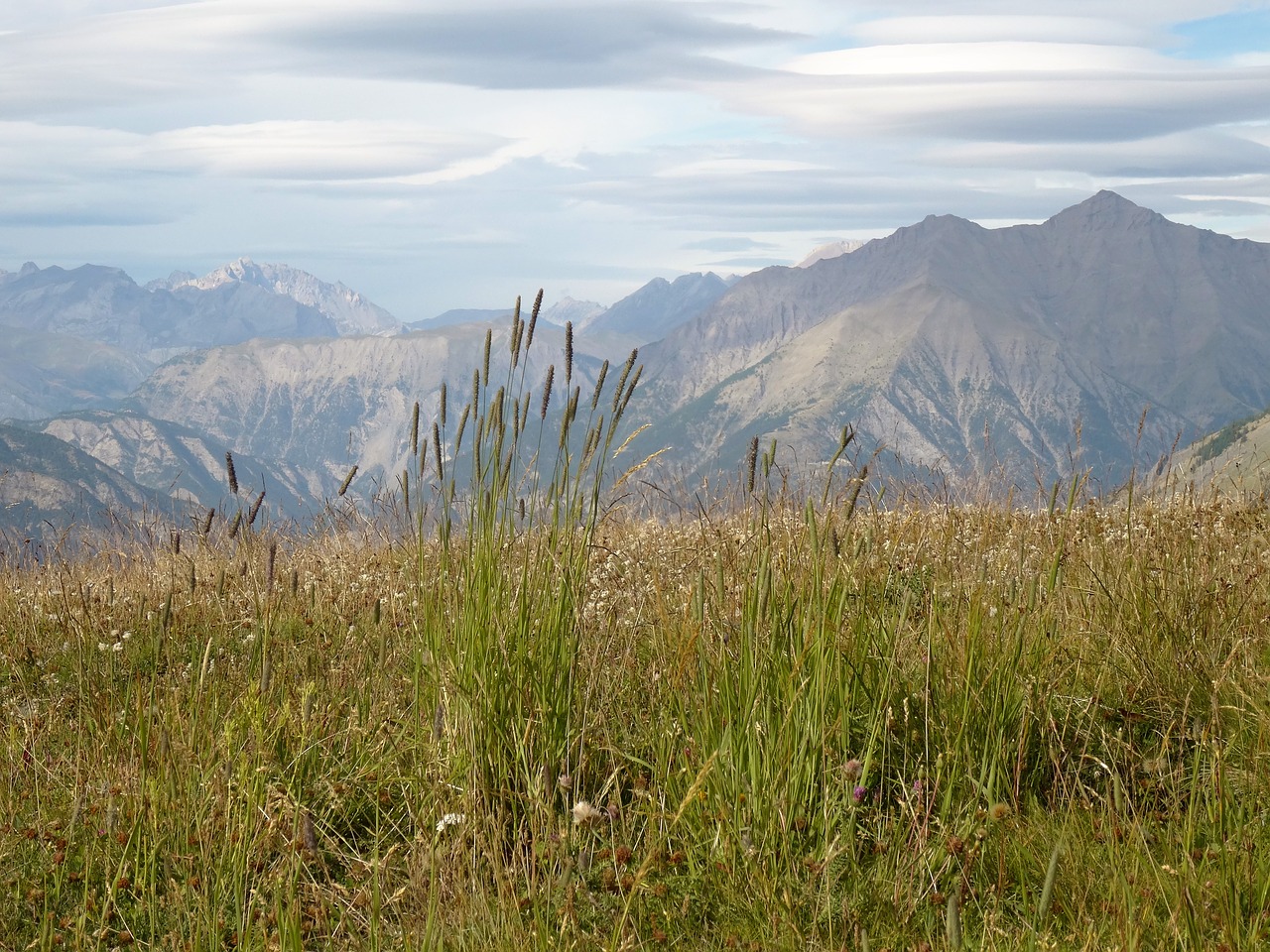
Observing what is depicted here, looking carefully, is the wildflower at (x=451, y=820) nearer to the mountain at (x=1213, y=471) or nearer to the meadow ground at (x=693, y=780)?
the meadow ground at (x=693, y=780)

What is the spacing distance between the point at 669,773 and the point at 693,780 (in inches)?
3.9

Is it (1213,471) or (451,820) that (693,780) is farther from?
(1213,471)

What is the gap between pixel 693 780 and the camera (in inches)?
162

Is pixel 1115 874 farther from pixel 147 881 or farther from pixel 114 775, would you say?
pixel 114 775

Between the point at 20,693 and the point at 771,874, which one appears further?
the point at 20,693

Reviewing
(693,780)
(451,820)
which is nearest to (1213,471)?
(693,780)

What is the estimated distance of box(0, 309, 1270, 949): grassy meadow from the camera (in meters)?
3.40

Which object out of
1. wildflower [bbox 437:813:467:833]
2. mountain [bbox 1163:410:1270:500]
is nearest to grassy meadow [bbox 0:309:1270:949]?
wildflower [bbox 437:813:467:833]

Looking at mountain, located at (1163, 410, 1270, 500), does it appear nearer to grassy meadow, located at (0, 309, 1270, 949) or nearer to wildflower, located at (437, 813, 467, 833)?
grassy meadow, located at (0, 309, 1270, 949)

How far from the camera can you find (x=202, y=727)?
473cm

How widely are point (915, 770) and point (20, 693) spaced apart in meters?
5.51

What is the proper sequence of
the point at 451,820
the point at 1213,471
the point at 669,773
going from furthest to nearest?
the point at 1213,471 < the point at 669,773 < the point at 451,820

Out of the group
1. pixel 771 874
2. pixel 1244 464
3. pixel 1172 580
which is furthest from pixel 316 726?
pixel 1244 464

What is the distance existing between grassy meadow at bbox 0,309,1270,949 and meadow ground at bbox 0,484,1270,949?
0.02 m
